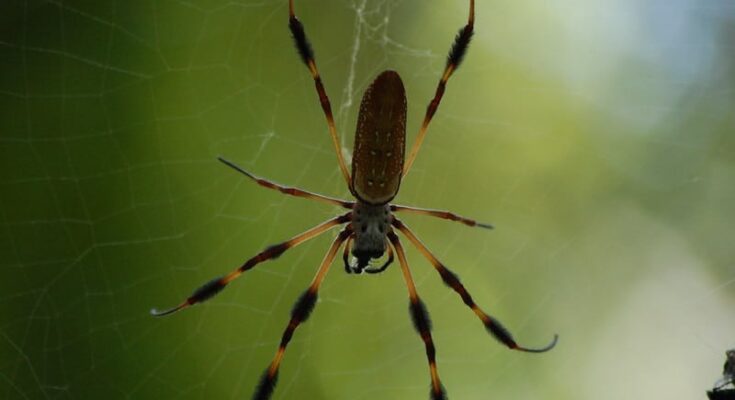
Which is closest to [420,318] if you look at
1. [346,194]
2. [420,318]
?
[420,318]

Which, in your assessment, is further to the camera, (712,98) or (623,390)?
(712,98)

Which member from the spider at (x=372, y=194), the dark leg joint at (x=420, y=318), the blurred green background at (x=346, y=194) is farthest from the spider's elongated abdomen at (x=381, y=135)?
the blurred green background at (x=346, y=194)

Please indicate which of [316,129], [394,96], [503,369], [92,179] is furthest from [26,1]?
[503,369]

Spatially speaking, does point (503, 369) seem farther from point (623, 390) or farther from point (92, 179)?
point (92, 179)

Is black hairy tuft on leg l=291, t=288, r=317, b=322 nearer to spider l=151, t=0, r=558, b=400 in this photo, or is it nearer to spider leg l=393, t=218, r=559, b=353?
spider l=151, t=0, r=558, b=400

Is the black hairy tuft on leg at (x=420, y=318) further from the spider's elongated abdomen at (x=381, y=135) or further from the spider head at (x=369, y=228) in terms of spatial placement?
the spider's elongated abdomen at (x=381, y=135)

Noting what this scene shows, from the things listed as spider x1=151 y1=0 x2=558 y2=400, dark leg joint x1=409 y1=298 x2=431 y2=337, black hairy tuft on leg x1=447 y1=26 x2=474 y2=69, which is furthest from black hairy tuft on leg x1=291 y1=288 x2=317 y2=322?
black hairy tuft on leg x1=447 y1=26 x2=474 y2=69

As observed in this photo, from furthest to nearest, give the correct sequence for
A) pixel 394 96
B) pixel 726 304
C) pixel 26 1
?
pixel 726 304 → pixel 26 1 → pixel 394 96
